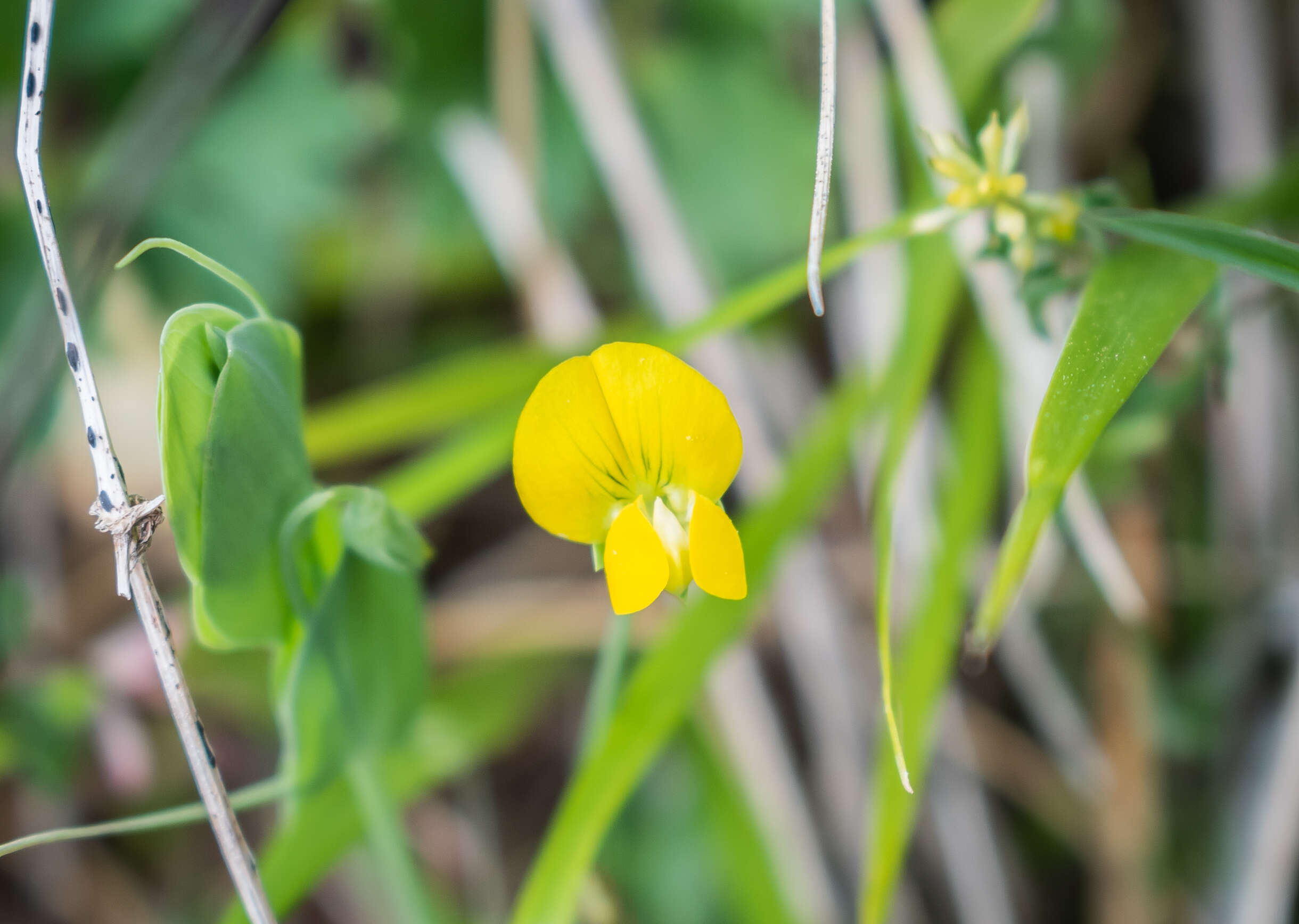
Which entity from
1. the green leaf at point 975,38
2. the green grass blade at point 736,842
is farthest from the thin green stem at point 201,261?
the green grass blade at point 736,842

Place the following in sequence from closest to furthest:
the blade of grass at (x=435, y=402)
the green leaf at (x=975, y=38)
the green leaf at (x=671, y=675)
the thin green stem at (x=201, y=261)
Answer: the thin green stem at (x=201, y=261), the green leaf at (x=671, y=675), the green leaf at (x=975, y=38), the blade of grass at (x=435, y=402)

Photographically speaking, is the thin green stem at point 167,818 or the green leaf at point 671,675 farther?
the green leaf at point 671,675

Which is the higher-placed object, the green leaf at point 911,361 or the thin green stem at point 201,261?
the thin green stem at point 201,261

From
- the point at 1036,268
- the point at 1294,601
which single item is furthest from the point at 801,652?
the point at 1036,268

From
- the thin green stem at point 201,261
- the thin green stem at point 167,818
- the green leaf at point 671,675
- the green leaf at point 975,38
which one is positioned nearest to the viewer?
the thin green stem at point 201,261

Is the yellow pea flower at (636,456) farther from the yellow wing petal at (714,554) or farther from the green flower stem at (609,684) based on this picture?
the green flower stem at (609,684)

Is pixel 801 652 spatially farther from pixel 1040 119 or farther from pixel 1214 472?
pixel 1040 119
